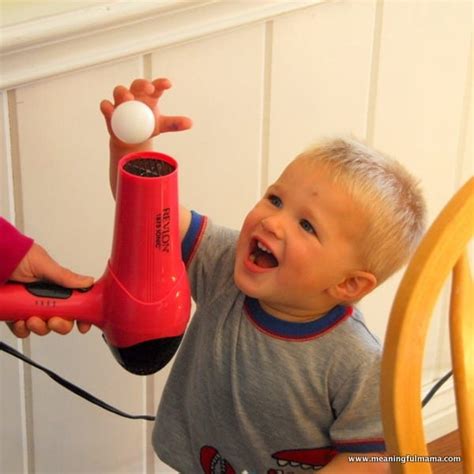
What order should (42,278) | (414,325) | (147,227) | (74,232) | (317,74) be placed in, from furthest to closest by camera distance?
(317,74)
(74,232)
(42,278)
(147,227)
(414,325)

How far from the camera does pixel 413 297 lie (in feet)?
2.11

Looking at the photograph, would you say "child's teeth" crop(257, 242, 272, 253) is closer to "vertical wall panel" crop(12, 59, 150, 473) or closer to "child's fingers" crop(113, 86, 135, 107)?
"child's fingers" crop(113, 86, 135, 107)

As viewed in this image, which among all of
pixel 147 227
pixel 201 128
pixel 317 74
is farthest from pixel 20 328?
pixel 317 74

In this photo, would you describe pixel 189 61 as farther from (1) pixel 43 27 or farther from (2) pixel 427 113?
(2) pixel 427 113

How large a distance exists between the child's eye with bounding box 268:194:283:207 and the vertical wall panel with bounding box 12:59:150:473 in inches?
10.7

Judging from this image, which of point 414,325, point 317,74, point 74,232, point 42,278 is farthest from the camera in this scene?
point 317,74

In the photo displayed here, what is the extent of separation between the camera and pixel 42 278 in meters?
0.87

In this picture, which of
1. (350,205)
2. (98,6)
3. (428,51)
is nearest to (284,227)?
(350,205)

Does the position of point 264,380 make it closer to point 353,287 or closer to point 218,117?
point 353,287

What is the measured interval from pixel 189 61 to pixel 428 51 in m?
0.44

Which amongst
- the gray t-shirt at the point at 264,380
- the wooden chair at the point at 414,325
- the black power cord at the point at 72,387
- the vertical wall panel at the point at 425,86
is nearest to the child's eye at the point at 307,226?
the gray t-shirt at the point at 264,380

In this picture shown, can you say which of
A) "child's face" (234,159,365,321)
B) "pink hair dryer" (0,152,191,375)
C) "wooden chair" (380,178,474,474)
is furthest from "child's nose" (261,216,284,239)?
"wooden chair" (380,178,474,474)

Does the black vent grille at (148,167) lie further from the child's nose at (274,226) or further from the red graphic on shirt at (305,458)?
the red graphic on shirt at (305,458)

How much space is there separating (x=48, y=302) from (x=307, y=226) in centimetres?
26
